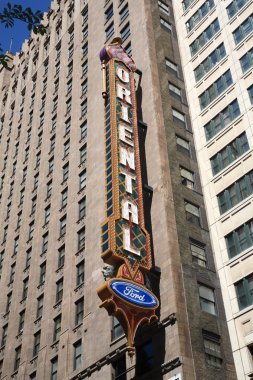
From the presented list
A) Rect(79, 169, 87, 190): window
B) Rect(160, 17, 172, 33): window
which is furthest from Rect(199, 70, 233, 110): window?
Rect(79, 169, 87, 190): window

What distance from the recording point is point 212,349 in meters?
34.6

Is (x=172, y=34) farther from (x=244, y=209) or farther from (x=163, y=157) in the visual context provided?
(x=244, y=209)

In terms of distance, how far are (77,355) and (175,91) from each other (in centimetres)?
2575

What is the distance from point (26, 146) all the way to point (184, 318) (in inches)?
1749

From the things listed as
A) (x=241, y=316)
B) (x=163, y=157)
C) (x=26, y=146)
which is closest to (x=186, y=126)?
(x=163, y=157)

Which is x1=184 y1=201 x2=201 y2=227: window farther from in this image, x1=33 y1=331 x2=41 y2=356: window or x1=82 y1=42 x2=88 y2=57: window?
x1=82 y1=42 x2=88 y2=57: window

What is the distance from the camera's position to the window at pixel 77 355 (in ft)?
134

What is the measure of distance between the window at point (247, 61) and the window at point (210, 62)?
301cm

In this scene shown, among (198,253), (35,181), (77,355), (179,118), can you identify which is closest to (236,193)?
(198,253)

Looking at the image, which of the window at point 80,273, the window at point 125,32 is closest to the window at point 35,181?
A: the window at point 125,32

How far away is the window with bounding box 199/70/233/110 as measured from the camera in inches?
1858

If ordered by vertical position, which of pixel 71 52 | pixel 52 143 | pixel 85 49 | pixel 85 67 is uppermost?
pixel 71 52

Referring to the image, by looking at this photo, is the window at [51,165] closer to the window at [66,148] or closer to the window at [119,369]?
the window at [66,148]

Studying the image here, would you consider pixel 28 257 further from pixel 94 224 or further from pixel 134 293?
pixel 134 293
